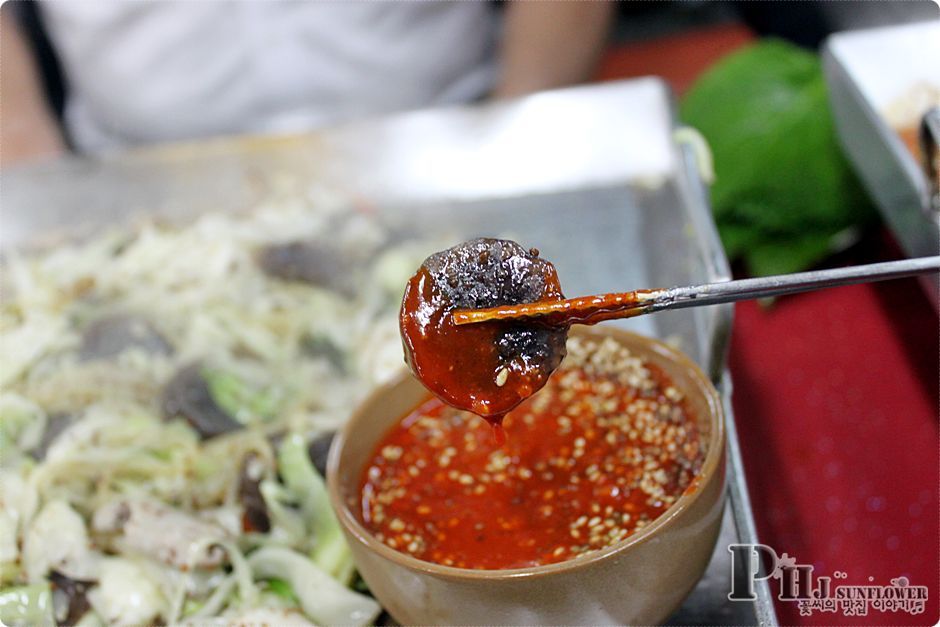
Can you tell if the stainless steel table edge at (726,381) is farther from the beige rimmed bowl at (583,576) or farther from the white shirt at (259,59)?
the white shirt at (259,59)

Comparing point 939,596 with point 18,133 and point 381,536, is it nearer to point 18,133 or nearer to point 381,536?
point 381,536

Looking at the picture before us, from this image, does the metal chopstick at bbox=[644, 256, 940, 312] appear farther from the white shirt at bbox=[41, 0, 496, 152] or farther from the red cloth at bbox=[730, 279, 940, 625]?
the white shirt at bbox=[41, 0, 496, 152]

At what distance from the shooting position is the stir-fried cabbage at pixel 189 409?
4.80 ft

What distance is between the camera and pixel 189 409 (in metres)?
1.81

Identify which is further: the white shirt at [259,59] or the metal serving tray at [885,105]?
the white shirt at [259,59]

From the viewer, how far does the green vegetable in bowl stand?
8.02 ft

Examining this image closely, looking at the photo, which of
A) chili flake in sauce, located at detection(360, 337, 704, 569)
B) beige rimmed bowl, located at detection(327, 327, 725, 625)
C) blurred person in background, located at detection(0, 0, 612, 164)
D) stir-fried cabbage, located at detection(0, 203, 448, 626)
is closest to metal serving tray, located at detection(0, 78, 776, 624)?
stir-fried cabbage, located at detection(0, 203, 448, 626)

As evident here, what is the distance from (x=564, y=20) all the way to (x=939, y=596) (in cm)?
186

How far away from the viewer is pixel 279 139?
2613 mm

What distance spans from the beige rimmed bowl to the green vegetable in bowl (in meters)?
1.30

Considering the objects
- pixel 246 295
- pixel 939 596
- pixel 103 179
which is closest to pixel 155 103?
pixel 103 179

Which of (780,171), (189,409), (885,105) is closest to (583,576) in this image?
(189,409)

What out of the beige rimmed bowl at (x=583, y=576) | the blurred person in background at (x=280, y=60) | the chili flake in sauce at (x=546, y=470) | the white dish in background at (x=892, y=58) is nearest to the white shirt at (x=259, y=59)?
the blurred person in background at (x=280, y=60)

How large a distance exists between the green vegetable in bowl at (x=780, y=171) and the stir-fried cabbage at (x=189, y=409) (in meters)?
0.91
